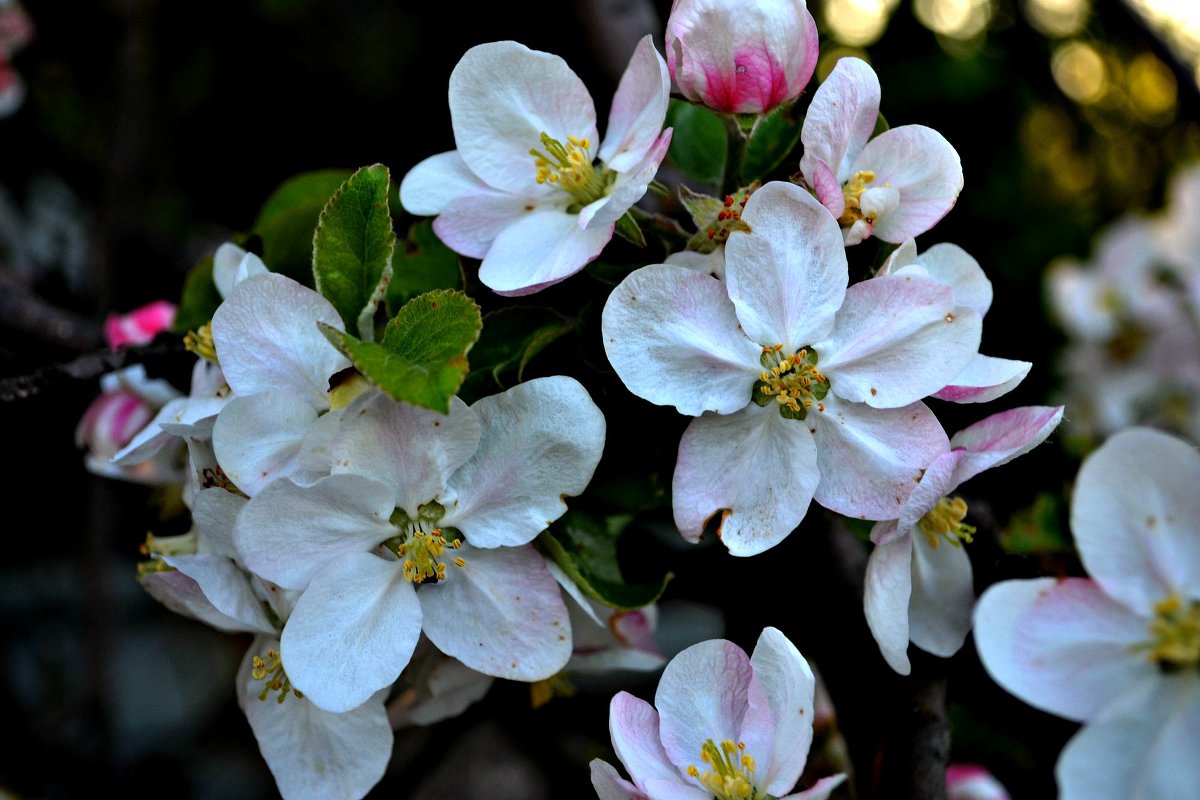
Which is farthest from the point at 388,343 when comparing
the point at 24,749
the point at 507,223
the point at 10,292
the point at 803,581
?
the point at 24,749

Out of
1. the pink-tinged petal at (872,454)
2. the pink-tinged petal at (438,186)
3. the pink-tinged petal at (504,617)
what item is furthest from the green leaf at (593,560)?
the pink-tinged petal at (438,186)

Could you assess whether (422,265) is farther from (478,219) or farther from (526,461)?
(526,461)

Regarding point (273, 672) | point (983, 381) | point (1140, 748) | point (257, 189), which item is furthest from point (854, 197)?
point (257, 189)

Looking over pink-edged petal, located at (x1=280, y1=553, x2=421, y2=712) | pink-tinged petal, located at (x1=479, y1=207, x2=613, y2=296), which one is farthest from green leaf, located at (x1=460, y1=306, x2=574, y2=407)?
pink-edged petal, located at (x1=280, y1=553, x2=421, y2=712)

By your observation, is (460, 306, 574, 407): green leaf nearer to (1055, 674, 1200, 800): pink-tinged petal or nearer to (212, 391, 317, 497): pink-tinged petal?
(212, 391, 317, 497): pink-tinged petal

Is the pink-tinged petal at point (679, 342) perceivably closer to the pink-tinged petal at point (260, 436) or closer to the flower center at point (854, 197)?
the flower center at point (854, 197)

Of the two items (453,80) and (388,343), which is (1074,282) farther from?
(388,343)
